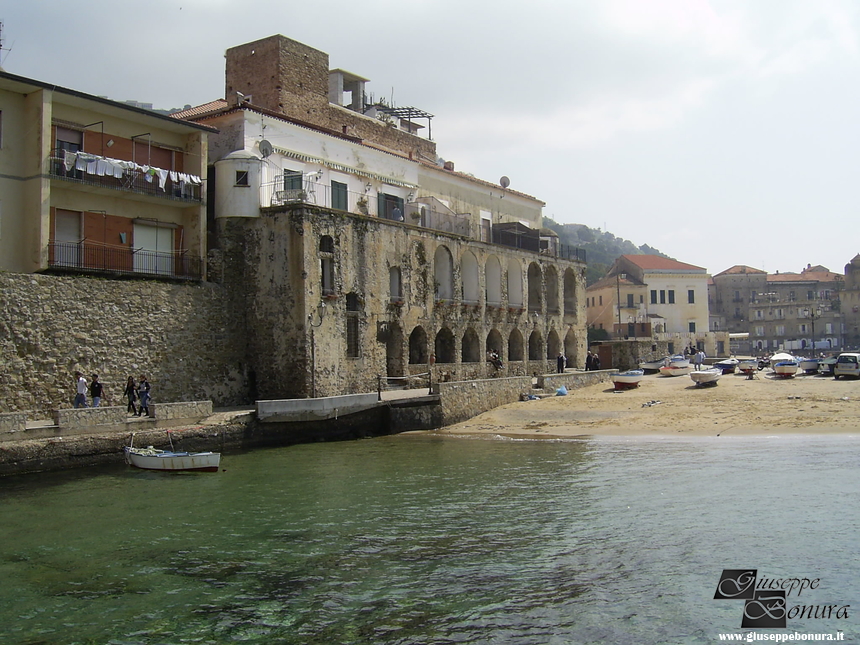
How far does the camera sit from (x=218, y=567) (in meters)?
12.1

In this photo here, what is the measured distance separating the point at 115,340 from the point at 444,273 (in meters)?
18.1

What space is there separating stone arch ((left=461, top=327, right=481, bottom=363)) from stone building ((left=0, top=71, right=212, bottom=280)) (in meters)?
16.0

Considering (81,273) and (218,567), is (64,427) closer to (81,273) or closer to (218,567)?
(81,273)

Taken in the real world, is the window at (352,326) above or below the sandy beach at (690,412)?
above

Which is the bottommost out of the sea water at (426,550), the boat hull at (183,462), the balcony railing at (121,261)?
the sea water at (426,550)

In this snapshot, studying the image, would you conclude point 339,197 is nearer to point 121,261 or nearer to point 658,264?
point 121,261

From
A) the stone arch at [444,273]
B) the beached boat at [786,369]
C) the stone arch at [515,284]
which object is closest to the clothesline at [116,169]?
the stone arch at [444,273]

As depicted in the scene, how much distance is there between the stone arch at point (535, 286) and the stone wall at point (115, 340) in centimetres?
2124

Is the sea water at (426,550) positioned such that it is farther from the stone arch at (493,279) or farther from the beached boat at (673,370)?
the stone arch at (493,279)

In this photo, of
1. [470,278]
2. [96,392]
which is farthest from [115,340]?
[470,278]

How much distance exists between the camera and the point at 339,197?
34.5m

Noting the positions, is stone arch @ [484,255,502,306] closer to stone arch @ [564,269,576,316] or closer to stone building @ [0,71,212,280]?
stone arch @ [564,269,576,316]

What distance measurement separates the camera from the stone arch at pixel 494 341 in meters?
42.9

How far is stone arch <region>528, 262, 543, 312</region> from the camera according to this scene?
46531 mm
